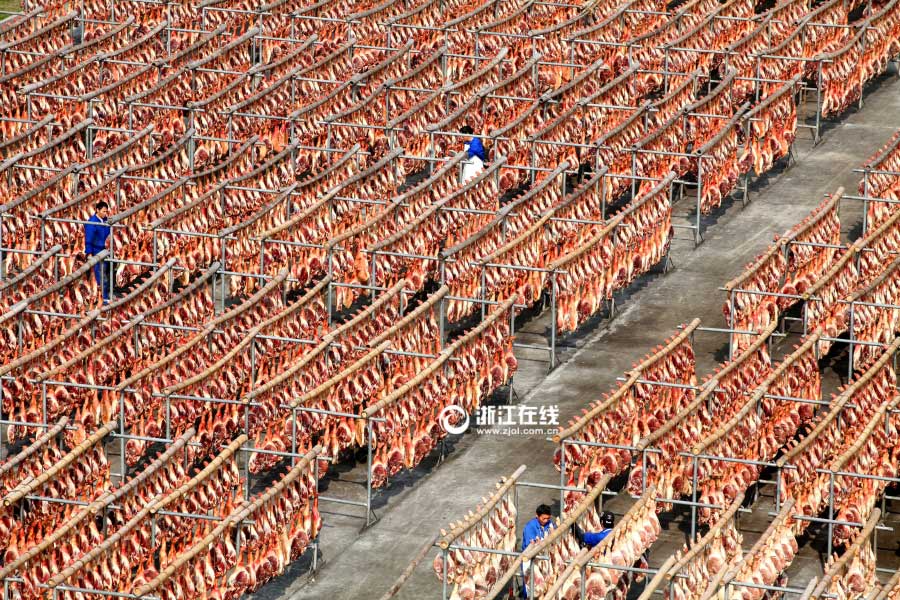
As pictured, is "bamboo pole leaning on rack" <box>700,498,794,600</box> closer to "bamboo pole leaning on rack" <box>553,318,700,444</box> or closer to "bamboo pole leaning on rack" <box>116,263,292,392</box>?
"bamboo pole leaning on rack" <box>553,318,700,444</box>

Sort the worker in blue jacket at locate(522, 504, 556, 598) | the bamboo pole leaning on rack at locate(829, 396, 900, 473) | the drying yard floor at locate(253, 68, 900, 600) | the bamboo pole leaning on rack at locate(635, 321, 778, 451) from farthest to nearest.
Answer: the bamboo pole leaning on rack at locate(635, 321, 778, 451)
the drying yard floor at locate(253, 68, 900, 600)
the bamboo pole leaning on rack at locate(829, 396, 900, 473)
the worker in blue jacket at locate(522, 504, 556, 598)

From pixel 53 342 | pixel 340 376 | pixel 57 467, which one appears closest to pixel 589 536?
pixel 340 376

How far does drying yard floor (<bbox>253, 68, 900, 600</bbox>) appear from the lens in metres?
43.3

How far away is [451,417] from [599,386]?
4.02 metres

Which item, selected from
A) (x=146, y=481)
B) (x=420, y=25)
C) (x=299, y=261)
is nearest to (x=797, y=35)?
(x=420, y=25)

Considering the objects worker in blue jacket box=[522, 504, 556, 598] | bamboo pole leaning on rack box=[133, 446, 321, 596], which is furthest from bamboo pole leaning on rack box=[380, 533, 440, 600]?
bamboo pole leaning on rack box=[133, 446, 321, 596]

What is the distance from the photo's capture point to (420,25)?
70.4m

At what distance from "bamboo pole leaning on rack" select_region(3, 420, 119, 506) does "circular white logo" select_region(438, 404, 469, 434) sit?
6.52 m

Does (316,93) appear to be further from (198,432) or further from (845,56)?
(198,432)

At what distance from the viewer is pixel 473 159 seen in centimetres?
5819

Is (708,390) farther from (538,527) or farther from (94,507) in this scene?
(94,507)

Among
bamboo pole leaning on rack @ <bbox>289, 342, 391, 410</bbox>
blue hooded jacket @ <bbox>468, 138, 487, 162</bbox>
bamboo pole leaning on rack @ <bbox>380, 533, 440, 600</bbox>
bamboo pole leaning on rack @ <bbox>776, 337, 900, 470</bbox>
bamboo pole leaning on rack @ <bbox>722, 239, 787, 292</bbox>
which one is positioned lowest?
bamboo pole leaning on rack @ <bbox>380, 533, 440, 600</bbox>

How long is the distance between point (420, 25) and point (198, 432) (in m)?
27.3

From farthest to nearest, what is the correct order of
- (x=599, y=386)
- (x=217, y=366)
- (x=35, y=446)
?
(x=599, y=386), (x=217, y=366), (x=35, y=446)
